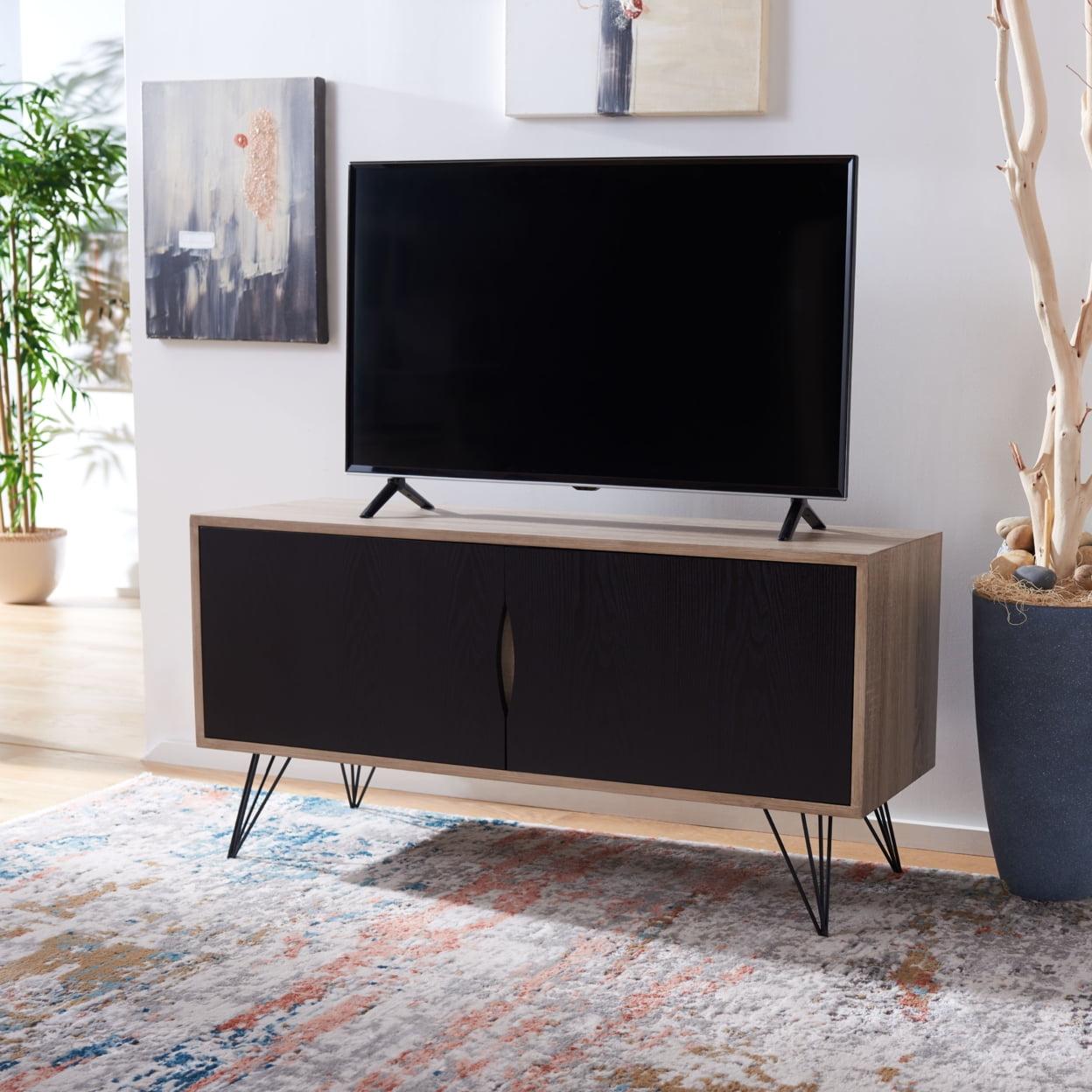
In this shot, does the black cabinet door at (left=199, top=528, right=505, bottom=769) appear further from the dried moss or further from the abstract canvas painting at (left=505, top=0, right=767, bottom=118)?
the abstract canvas painting at (left=505, top=0, right=767, bottom=118)

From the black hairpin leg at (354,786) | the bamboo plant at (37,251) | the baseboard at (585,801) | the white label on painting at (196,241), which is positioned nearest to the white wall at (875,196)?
the baseboard at (585,801)

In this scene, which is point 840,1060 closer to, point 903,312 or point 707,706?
point 707,706

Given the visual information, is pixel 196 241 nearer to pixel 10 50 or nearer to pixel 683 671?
pixel 683 671

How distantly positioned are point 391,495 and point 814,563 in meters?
0.91

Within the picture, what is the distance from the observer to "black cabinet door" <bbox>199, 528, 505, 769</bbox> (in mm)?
2730

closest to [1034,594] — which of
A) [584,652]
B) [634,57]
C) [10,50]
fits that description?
[584,652]

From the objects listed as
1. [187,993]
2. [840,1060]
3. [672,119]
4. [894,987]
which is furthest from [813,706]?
[672,119]

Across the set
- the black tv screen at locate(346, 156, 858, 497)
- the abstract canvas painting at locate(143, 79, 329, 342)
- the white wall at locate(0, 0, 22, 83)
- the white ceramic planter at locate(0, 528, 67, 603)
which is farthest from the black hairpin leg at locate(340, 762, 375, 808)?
the white wall at locate(0, 0, 22, 83)

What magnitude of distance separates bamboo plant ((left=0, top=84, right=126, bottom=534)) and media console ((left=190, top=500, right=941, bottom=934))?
2955 mm

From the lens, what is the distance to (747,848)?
300 cm

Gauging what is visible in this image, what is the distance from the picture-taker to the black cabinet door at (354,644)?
8.96 feet

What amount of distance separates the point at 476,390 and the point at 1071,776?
4.24 feet

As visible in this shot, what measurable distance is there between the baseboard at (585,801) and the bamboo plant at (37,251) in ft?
7.84

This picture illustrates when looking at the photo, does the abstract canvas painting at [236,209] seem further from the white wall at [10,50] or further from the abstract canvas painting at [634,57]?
the white wall at [10,50]
